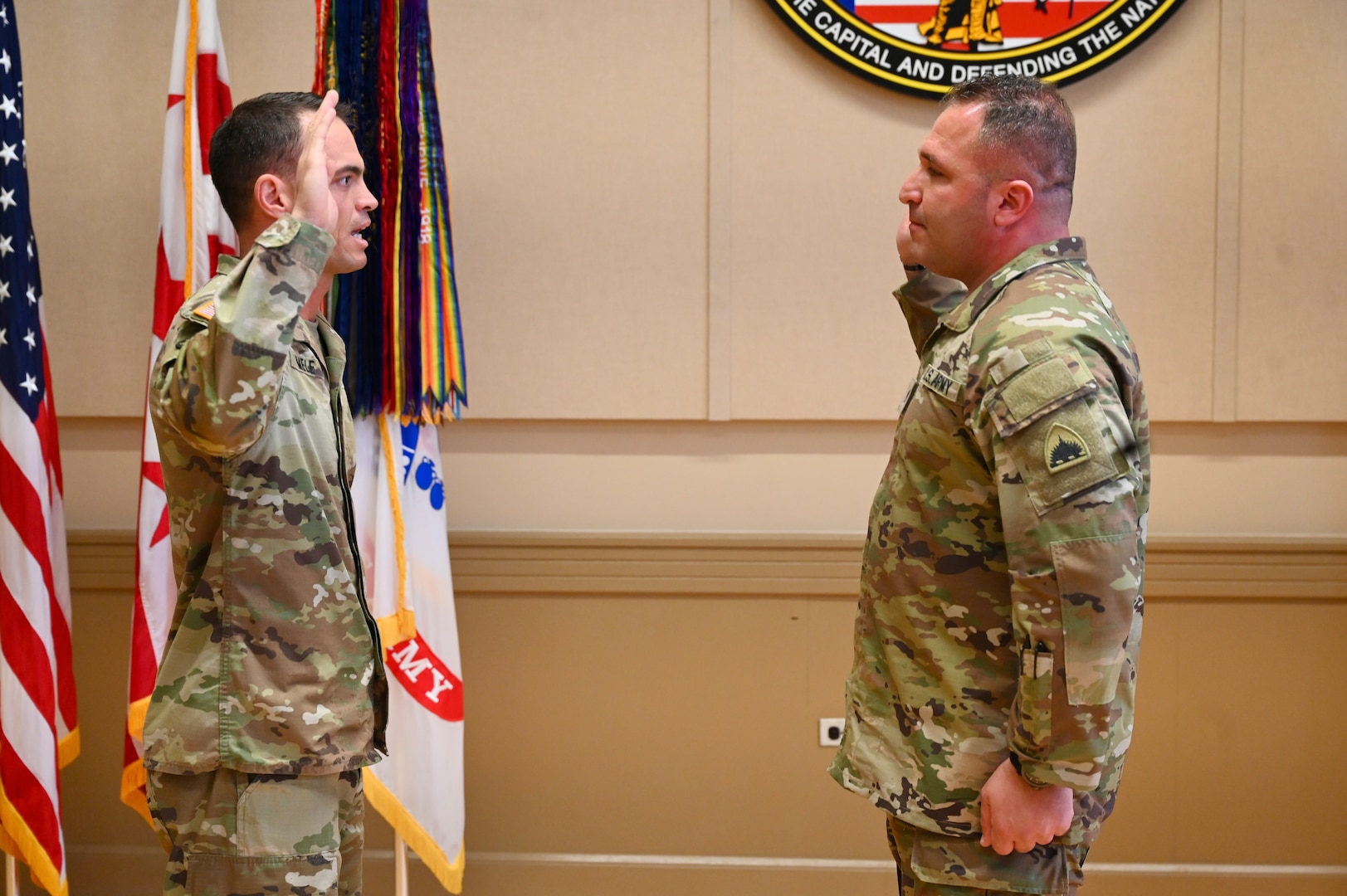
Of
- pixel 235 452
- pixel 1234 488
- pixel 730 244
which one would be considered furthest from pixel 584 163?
pixel 1234 488

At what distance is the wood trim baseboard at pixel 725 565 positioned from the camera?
2.71 meters

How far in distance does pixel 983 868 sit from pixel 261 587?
100 centimetres

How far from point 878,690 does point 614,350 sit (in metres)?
1.40

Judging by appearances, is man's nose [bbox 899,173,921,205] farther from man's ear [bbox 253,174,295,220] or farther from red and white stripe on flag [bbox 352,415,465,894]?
red and white stripe on flag [bbox 352,415,465,894]

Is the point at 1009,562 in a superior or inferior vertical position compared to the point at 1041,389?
inferior

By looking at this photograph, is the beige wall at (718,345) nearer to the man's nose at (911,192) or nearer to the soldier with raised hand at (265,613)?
the man's nose at (911,192)

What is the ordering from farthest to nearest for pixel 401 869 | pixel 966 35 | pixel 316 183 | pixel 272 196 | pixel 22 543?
pixel 966 35, pixel 401 869, pixel 22 543, pixel 272 196, pixel 316 183

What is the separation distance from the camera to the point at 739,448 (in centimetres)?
279

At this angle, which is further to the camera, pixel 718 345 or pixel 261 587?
pixel 718 345

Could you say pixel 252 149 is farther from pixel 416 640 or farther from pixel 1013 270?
pixel 416 640

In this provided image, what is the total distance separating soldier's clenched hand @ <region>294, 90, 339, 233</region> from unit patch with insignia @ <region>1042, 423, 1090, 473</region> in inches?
36.9

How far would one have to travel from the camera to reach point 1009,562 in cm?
136

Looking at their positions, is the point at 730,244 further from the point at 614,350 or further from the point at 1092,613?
the point at 1092,613

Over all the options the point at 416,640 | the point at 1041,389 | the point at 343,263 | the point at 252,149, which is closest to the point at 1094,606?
the point at 1041,389
